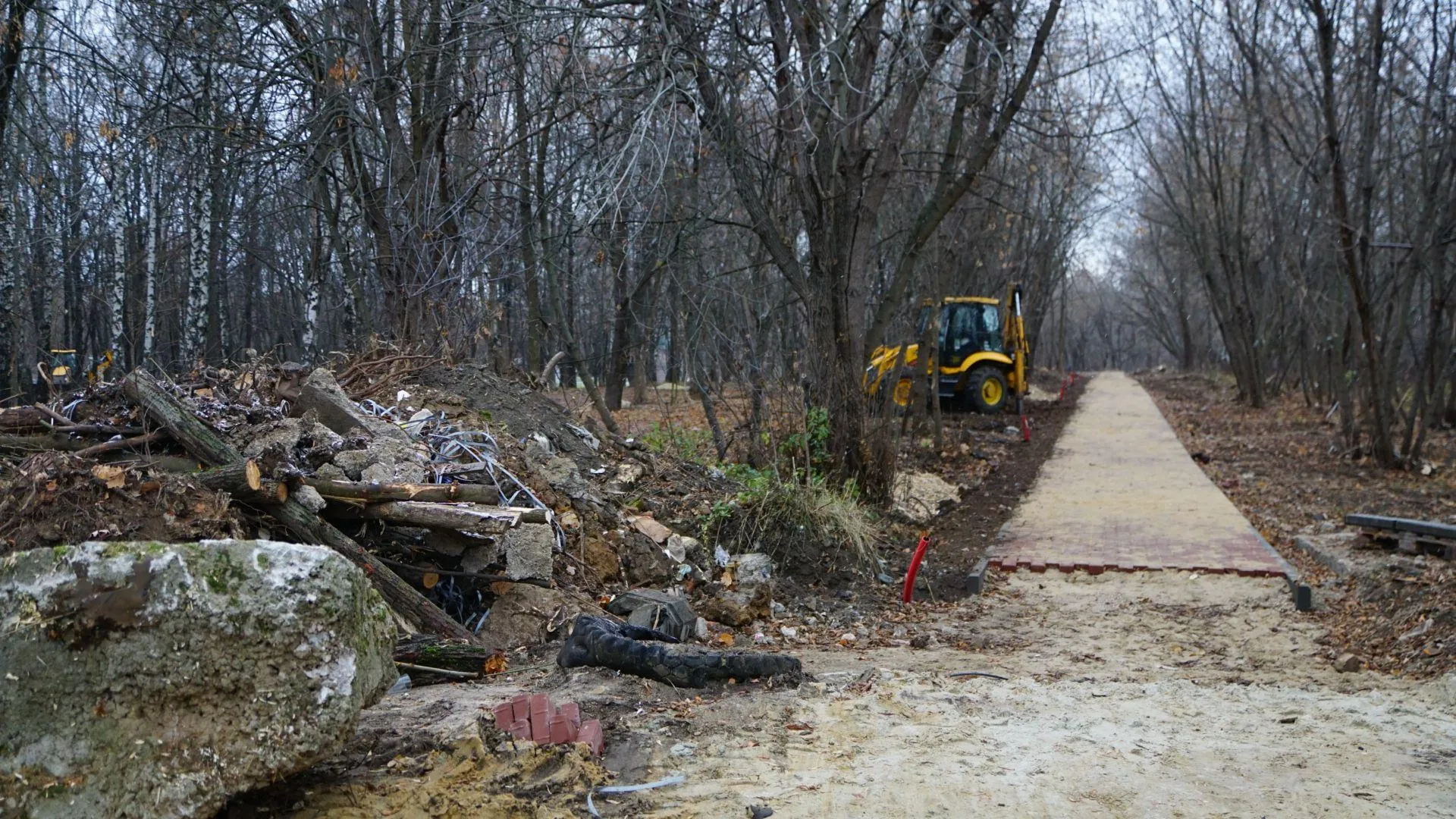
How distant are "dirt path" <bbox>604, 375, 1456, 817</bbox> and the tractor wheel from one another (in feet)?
47.8

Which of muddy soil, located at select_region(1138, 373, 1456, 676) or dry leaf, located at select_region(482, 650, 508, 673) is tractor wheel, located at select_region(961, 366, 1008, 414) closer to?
muddy soil, located at select_region(1138, 373, 1456, 676)

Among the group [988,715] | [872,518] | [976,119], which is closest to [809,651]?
[988,715]

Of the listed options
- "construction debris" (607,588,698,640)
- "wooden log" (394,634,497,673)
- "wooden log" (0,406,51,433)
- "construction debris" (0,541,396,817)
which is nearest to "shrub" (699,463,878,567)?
"construction debris" (607,588,698,640)

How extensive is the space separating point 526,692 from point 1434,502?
1164 cm

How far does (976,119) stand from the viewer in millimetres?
12922

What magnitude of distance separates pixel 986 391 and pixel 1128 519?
11690 millimetres

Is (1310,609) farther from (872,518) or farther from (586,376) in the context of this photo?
(586,376)

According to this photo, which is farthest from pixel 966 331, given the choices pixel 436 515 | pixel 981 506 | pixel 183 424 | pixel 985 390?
pixel 183 424

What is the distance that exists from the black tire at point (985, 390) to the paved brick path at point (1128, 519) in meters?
3.45

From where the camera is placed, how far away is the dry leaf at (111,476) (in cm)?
554

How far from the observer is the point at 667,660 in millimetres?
5730

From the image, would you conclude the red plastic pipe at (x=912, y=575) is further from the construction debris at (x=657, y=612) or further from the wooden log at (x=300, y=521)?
the wooden log at (x=300, y=521)

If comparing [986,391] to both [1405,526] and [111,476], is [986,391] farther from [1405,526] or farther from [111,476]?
[111,476]

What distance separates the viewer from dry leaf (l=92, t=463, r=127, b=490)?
5.54 metres
